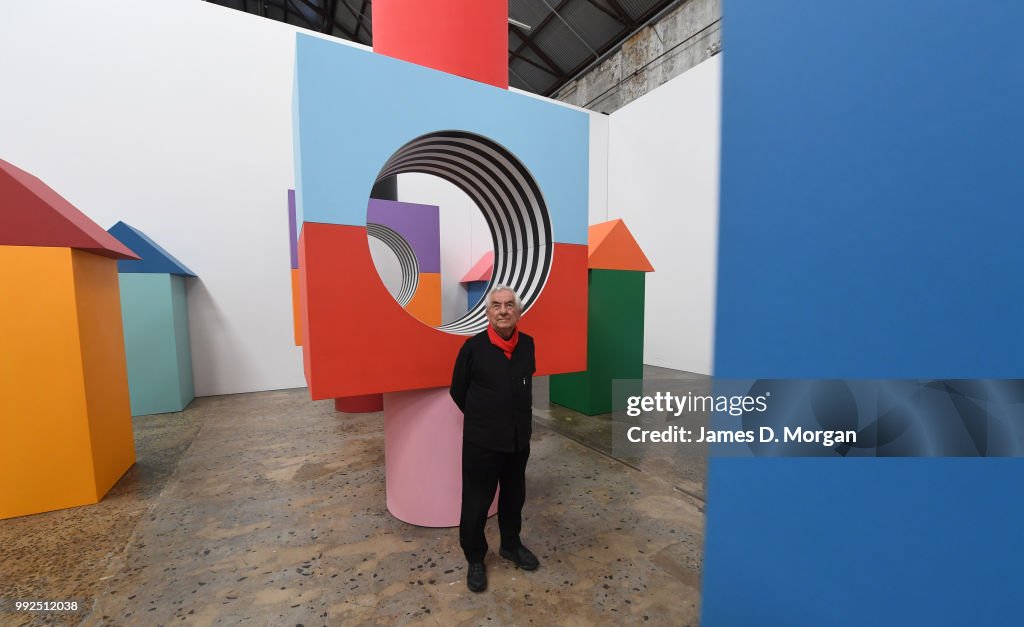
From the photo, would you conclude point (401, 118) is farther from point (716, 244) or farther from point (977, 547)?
point (977, 547)

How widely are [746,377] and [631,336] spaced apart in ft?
12.3

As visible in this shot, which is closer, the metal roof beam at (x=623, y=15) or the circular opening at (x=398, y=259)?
the circular opening at (x=398, y=259)

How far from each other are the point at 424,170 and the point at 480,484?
91.0 inches

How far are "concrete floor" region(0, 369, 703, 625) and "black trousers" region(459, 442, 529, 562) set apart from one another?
20 cm

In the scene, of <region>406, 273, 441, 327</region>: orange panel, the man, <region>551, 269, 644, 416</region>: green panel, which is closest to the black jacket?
the man

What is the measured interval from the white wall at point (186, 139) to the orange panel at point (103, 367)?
242 cm

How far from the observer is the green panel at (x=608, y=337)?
4.36 m

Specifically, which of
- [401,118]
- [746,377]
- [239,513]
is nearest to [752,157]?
[746,377]

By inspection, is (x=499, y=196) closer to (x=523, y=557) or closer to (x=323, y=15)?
(x=523, y=557)

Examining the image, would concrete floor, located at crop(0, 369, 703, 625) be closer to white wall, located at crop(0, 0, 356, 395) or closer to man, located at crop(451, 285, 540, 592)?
man, located at crop(451, 285, 540, 592)

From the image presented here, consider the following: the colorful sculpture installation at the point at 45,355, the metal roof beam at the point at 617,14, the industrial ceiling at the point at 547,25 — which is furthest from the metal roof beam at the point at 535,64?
the colorful sculpture installation at the point at 45,355

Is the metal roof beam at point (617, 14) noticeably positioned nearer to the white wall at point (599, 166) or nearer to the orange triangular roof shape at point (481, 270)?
the white wall at point (599, 166)

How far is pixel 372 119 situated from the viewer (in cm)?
201

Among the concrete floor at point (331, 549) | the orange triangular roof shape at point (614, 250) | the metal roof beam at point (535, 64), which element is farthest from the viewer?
the metal roof beam at point (535, 64)
